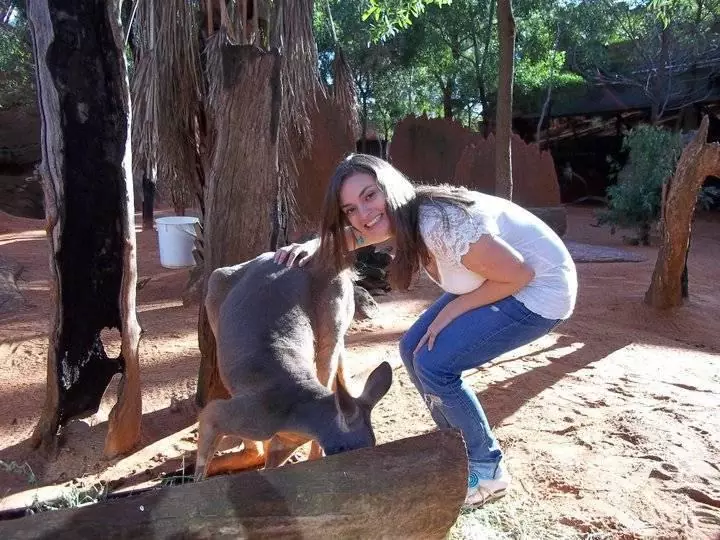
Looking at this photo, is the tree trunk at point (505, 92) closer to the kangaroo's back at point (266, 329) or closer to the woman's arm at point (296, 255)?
the woman's arm at point (296, 255)

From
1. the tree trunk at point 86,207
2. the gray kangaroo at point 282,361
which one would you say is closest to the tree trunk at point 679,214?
the gray kangaroo at point 282,361

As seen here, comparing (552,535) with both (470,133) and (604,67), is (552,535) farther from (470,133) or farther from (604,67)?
(604,67)

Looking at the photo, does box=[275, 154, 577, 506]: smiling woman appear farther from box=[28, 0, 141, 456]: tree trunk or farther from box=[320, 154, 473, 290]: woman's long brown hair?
box=[28, 0, 141, 456]: tree trunk

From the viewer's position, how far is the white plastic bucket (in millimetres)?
8539

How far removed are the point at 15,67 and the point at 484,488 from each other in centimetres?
1556

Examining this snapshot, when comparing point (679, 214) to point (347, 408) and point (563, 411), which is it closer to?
point (563, 411)

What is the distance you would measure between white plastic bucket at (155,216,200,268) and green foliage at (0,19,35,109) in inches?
302

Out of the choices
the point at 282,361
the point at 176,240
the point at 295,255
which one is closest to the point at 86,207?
the point at 295,255

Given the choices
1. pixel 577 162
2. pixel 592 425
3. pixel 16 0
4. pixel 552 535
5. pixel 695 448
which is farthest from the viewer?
pixel 577 162

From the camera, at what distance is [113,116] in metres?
3.22

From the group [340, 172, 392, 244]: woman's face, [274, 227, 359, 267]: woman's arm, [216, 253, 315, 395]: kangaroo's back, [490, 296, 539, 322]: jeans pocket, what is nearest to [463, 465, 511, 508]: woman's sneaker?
[490, 296, 539, 322]: jeans pocket

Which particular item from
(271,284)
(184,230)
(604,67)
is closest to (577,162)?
(604,67)

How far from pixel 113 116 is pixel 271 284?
1.17m

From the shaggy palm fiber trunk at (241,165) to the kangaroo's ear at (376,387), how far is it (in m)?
1.53
